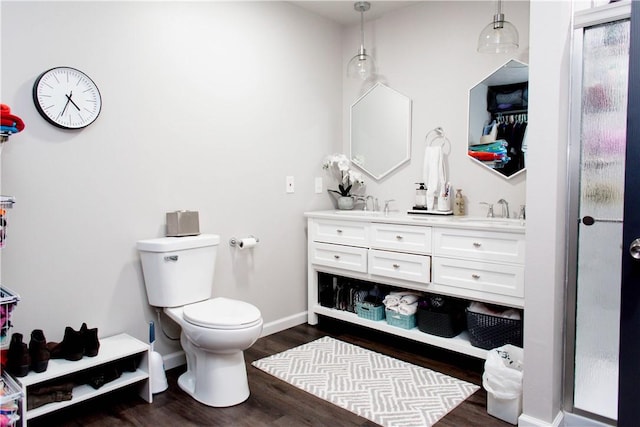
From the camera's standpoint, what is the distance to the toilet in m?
2.21

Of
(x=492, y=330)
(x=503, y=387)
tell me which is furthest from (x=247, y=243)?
(x=503, y=387)

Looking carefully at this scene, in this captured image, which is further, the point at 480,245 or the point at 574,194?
the point at 480,245

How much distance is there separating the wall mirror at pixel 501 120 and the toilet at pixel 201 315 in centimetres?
177

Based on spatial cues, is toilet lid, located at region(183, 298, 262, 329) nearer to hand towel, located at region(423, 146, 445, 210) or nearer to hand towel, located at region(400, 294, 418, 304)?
hand towel, located at region(400, 294, 418, 304)

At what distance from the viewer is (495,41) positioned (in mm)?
2391

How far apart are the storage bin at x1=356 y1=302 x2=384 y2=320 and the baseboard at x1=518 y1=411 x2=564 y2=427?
3.90ft

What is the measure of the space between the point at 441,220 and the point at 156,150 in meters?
1.71

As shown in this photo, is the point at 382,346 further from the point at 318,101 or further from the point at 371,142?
the point at 318,101

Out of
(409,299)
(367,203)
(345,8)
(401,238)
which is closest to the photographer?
(401,238)

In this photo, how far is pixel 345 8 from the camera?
340cm

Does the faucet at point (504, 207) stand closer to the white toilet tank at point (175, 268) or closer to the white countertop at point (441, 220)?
the white countertop at point (441, 220)

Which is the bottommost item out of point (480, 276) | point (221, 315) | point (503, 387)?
point (503, 387)

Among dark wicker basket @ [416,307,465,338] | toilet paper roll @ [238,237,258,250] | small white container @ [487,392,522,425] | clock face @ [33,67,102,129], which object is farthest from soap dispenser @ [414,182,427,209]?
clock face @ [33,67,102,129]

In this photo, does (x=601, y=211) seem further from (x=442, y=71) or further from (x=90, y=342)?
(x=90, y=342)
